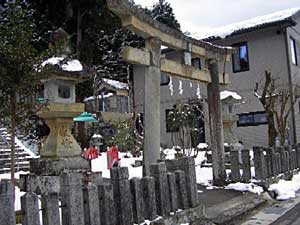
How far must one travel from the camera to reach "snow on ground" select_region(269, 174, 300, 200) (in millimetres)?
9757

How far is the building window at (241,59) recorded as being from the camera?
22.0 metres

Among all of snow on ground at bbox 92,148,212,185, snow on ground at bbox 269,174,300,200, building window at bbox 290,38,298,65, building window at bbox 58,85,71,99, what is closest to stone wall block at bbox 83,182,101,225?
building window at bbox 58,85,71,99

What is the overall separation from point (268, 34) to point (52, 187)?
620 inches

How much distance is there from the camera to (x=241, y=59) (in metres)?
22.3

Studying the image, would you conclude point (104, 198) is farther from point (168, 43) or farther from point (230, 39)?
point (230, 39)

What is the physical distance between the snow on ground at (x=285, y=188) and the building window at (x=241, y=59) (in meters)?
11.5

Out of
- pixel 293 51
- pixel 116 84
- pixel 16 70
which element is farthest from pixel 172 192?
pixel 116 84

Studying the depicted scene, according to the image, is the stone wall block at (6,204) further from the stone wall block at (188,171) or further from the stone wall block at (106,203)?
the stone wall block at (188,171)

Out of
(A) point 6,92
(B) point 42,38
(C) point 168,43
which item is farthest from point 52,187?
(B) point 42,38

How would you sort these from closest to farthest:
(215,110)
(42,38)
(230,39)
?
(215,110) < (42,38) < (230,39)

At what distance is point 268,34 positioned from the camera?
2117cm

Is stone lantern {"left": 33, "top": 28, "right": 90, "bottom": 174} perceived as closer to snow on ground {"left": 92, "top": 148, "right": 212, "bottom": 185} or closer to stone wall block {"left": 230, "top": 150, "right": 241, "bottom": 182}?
snow on ground {"left": 92, "top": 148, "right": 212, "bottom": 185}

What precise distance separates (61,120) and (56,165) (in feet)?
3.91

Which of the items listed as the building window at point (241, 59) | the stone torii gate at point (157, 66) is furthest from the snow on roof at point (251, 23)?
A: the stone torii gate at point (157, 66)
